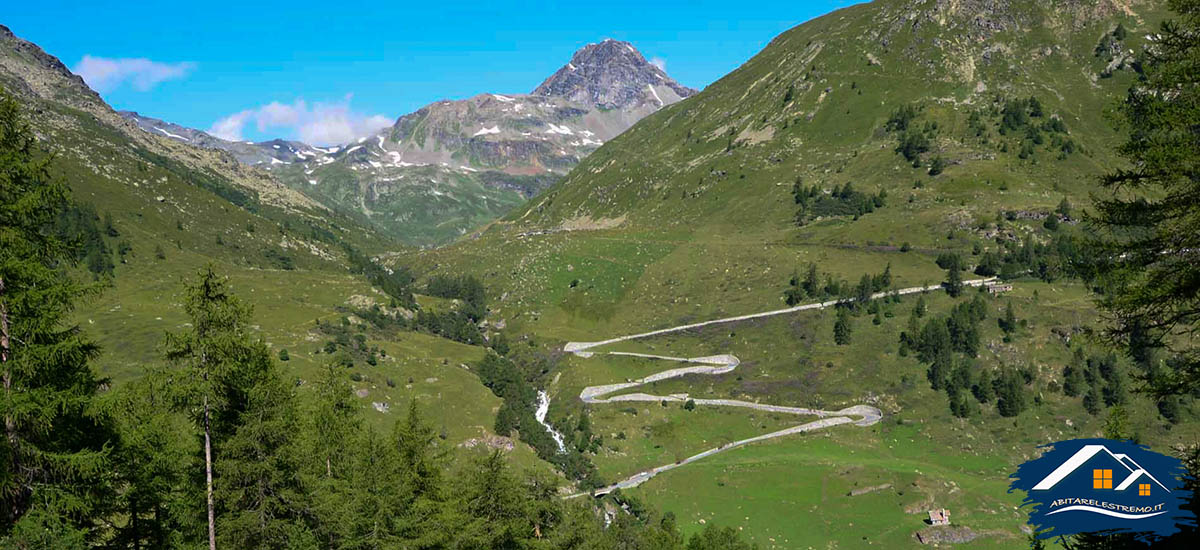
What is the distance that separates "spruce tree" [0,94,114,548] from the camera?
70.1ft

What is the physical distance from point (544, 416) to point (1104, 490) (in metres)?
149

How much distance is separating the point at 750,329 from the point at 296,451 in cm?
15955

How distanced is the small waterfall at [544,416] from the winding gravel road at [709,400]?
33.9 feet

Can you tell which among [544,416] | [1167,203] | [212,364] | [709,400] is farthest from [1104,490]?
Result: [544,416]

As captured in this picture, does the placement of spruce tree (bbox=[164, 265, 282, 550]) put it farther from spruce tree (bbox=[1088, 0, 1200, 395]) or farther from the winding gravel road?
the winding gravel road

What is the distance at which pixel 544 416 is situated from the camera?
529 feet

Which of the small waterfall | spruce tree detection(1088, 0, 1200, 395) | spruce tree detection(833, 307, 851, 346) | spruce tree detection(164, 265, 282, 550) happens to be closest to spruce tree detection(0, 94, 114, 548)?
spruce tree detection(164, 265, 282, 550)

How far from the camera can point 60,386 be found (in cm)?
2308

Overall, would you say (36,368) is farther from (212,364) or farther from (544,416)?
(544,416)

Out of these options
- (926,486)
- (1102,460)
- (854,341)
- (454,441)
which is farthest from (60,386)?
(854,341)

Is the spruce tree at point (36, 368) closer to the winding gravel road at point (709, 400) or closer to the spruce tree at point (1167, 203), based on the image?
the spruce tree at point (1167, 203)

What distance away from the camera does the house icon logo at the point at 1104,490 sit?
57.3ft

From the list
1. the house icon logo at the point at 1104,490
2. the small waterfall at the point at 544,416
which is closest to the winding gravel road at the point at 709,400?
the small waterfall at the point at 544,416

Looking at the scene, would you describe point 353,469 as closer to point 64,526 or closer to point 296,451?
point 296,451
